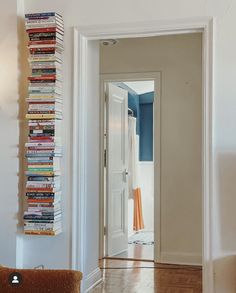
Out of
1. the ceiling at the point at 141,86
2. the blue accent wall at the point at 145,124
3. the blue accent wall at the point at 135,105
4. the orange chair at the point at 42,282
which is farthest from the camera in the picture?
the blue accent wall at the point at 145,124

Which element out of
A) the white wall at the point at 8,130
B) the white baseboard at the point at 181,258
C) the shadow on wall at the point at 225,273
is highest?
the white wall at the point at 8,130

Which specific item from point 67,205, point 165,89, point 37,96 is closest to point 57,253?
point 67,205

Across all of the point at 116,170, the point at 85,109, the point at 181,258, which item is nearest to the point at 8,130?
the point at 85,109

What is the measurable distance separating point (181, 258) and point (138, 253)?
0.69 metres

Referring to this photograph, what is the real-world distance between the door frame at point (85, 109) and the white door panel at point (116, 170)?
152 centimetres

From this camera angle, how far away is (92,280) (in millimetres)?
3838

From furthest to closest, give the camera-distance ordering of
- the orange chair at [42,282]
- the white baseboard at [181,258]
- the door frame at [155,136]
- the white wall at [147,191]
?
1. the white wall at [147,191]
2. the door frame at [155,136]
3. the white baseboard at [181,258]
4. the orange chair at [42,282]

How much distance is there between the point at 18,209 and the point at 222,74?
6.31 ft

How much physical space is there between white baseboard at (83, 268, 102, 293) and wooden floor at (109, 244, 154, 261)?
40.9 inches

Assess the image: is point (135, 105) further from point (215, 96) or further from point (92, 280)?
point (215, 96)

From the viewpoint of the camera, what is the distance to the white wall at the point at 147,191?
24.2 ft

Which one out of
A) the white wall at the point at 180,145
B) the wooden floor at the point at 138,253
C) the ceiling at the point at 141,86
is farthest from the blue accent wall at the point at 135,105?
the wooden floor at the point at 138,253

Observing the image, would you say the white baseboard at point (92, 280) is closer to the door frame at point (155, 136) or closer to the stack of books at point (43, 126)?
the stack of books at point (43, 126)

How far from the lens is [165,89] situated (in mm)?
4891
